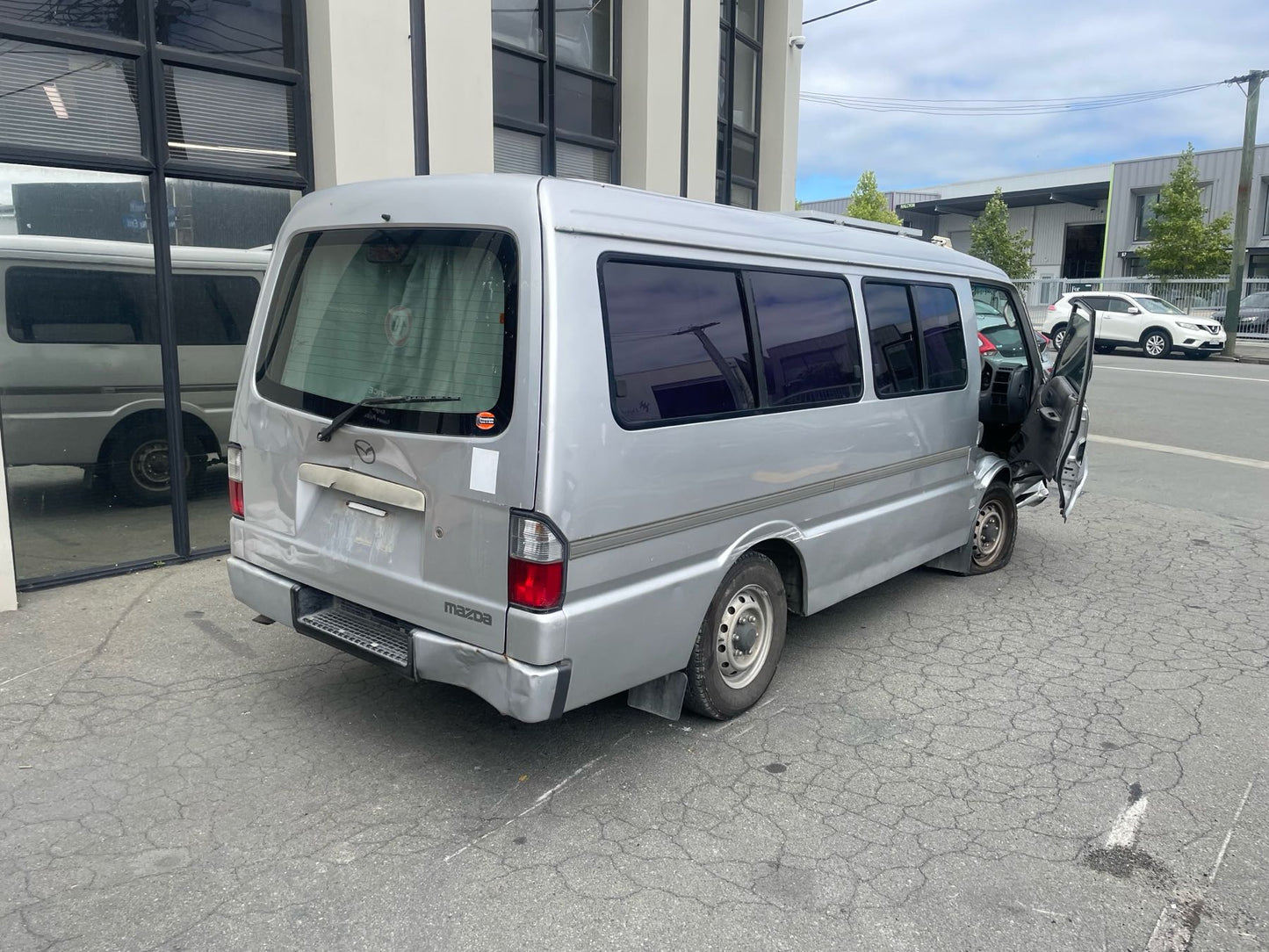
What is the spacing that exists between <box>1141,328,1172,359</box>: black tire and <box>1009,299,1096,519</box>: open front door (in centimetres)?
2220

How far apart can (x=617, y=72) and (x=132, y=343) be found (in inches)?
226

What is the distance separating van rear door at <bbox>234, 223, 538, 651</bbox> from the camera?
3.28m

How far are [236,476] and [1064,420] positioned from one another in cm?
460

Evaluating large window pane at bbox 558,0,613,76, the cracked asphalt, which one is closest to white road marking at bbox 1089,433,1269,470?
the cracked asphalt

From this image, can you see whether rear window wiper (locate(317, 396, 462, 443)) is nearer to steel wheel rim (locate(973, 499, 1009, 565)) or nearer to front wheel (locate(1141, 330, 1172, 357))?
steel wheel rim (locate(973, 499, 1009, 565))

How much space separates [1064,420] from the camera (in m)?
5.83

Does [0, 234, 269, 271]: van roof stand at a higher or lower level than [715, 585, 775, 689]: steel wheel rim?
higher

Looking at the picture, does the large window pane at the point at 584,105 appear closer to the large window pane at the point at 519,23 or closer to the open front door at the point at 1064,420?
the large window pane at the point at 519,23

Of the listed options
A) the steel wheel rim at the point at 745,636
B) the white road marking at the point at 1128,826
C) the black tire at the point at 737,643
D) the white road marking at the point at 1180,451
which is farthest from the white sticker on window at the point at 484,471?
the white road marking at the point at 1180,451

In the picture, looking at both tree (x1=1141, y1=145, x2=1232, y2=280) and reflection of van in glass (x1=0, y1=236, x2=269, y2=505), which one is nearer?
reflection of van in glass (x1=0, y1=236, x2=269, y2=505)

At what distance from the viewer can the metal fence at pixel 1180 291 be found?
32.8 m

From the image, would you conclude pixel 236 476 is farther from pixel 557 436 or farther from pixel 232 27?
pixel 232 27

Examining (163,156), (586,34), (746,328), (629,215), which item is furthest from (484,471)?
(586,34)

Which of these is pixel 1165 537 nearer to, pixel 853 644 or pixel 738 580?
pixel 853 644
